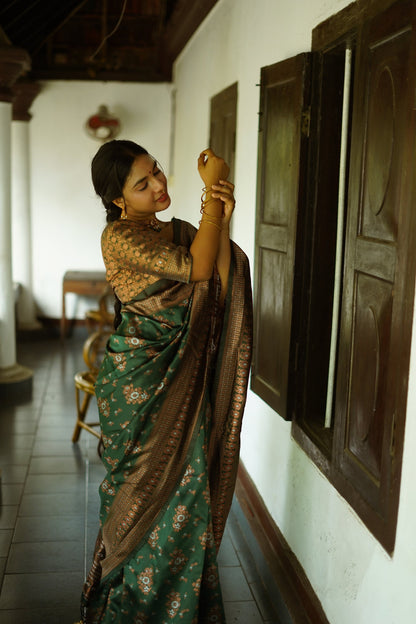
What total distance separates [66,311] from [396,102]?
23.4ft

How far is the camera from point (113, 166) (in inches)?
89.1

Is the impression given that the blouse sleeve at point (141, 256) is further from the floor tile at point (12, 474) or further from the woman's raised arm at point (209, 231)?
the floor tile at point (12, 474)

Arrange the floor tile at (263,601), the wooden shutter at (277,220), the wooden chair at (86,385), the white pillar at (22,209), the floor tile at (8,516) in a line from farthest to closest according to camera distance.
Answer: the white pillar at (22,209), the wooden chair at (86,385), the floor tile at (8,516), the floor tile at (263,601), the wooden shutter at (277,220)

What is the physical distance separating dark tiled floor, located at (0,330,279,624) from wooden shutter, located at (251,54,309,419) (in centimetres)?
78

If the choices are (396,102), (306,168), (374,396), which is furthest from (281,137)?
(374,396)

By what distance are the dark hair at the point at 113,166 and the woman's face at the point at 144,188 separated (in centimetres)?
2

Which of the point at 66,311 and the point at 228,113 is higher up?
the point at 228,113

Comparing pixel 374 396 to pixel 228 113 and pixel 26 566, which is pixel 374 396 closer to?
pixel 26 566

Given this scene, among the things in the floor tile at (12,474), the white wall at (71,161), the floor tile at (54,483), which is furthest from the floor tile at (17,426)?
the white wall at (71,161)

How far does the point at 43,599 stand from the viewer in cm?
291

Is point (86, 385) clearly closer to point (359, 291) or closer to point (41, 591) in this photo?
point (41, 591)

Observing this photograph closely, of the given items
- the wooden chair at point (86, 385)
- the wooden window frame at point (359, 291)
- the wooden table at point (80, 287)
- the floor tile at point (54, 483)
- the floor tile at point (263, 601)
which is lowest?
the floor tile at point (54, 483)

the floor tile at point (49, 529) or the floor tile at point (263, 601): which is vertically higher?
the floor tile at point (263, 601)

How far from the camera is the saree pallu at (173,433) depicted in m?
2.36
